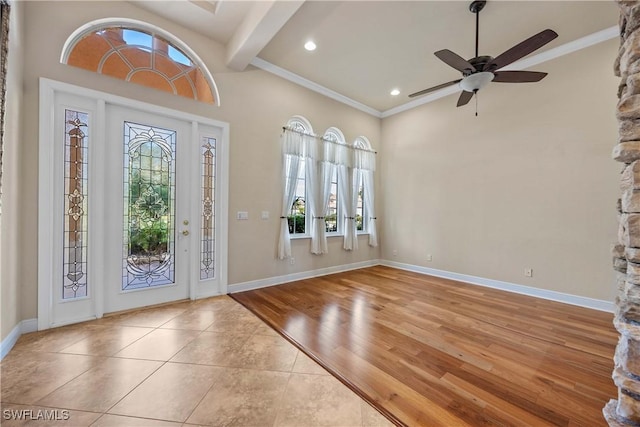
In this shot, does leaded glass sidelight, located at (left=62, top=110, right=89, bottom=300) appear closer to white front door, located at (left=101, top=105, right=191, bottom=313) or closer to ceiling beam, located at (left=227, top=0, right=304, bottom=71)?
white front door, located at (left=101, top=105, right=191, bottom=313)

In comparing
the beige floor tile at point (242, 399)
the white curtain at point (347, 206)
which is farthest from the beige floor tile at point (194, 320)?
the white curtain at point (347, 206)

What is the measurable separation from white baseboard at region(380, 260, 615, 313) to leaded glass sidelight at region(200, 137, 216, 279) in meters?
3.96

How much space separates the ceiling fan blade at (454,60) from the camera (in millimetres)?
2404

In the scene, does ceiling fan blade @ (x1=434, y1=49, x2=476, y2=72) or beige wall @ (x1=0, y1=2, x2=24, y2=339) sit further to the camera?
ceiling fan blade @ (x1=434, y1=49, x2=476, y2=72)

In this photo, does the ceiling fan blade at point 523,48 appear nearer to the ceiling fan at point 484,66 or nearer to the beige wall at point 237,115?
the ceiling fan at point 484,66

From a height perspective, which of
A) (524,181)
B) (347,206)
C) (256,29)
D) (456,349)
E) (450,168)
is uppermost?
(256,29)

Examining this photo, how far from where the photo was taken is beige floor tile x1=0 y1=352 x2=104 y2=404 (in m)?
1.66

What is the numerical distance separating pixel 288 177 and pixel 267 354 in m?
2.88

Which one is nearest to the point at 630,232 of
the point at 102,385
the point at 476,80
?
the point at 476,80

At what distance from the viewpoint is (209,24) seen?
331 centimetres

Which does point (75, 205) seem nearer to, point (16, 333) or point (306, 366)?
point (16, 333)

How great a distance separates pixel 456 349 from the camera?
2.29m

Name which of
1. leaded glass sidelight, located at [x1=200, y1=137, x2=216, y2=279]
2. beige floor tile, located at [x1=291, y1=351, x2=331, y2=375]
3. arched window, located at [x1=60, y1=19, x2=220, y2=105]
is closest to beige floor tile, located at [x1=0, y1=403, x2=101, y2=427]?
beige floor tile, located at [x1=291, y1=351, x2=331, y2=375]

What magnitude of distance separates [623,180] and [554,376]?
163cm
